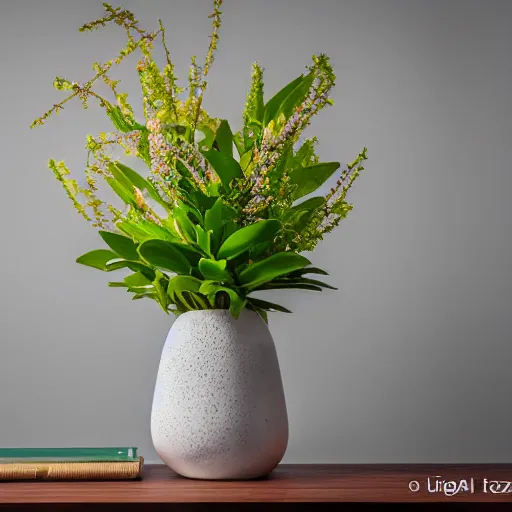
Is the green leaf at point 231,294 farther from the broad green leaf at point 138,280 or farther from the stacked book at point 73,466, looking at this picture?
the stacked book at point 73,466

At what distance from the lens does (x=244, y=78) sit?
5.33 ft

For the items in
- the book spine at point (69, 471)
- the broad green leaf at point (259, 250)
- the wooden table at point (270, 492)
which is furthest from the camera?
the broad green leaf at point (259, 250)

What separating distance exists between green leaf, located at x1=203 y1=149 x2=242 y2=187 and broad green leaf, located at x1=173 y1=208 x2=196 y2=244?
75 mm

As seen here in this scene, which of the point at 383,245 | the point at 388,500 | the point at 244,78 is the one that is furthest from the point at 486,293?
the point at 388,500

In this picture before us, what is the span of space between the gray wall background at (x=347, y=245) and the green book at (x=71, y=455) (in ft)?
1.48

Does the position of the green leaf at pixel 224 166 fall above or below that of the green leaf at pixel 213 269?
above

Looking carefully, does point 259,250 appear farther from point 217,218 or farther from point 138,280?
point 138,280

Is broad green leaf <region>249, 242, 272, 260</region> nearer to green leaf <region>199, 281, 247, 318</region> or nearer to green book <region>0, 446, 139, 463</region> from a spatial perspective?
green leaf <region>199, 281, 247, 318</region>

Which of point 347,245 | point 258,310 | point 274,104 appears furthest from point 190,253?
point 347,245

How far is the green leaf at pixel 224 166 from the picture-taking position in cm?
104

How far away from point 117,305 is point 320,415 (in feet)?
1.62

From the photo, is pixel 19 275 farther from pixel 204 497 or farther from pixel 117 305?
pixel 204 497

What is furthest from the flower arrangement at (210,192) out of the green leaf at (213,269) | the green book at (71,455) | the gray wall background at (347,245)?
the gray wall background at (347,245)

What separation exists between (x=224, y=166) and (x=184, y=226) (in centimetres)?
10
